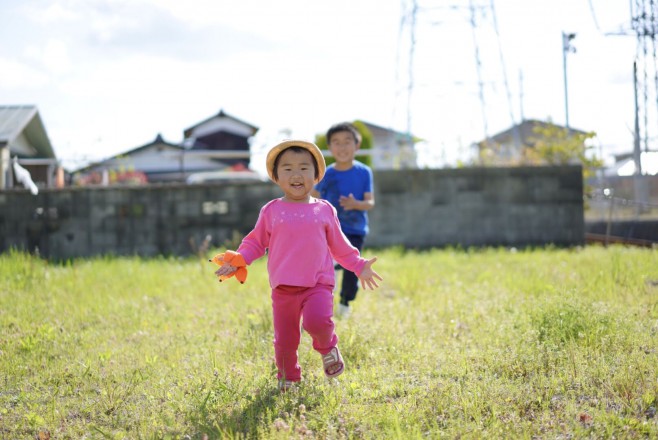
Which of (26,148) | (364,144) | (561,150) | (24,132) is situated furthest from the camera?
(364,144)

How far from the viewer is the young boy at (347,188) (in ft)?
19.6

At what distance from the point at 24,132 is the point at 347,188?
47.6ft

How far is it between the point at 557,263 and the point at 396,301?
295 centimetres

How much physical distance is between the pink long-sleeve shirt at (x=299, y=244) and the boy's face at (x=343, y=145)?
1.92 metres

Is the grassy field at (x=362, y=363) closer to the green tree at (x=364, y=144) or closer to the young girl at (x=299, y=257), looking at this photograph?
the young girl at (x=299, y=257)

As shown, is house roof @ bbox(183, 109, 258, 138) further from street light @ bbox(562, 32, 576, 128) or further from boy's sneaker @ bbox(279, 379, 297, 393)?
boy's sneaker @ bbox(279, 379, 297, 393)

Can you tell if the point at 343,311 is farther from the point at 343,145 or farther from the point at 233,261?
the point at 233,261

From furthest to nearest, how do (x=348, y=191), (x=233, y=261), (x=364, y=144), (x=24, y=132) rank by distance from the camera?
1. (x=364, y=144)
2. (x=24, y=132)
3. (x=348, y=191)
4. (x=233, y=261)

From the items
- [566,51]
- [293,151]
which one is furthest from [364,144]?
[293,151]

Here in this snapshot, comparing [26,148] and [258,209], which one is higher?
[26,148]

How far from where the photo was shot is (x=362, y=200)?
20.0ft

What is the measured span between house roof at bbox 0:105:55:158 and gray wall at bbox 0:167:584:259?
3.35 metres

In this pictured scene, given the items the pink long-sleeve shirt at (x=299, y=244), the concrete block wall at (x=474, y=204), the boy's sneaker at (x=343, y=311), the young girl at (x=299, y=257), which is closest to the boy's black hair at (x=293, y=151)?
the young girl at (x=299, y=257)

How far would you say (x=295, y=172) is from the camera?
3.99 meters
